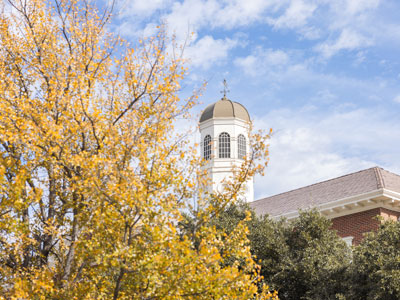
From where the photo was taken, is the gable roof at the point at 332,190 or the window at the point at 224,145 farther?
the window at the point at 224,145

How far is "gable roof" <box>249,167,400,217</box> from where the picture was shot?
21.6 metres

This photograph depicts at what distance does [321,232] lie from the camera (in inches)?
691

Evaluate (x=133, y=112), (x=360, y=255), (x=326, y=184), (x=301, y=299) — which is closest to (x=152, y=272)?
(x=133, y=112)

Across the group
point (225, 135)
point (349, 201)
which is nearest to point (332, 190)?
point (349, 201)

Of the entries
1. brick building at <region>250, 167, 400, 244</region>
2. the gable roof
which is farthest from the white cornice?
the gable roof

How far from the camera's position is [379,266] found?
547 inches

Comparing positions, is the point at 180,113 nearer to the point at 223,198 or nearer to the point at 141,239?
the point at 223,198

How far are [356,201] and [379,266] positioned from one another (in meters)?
7.02

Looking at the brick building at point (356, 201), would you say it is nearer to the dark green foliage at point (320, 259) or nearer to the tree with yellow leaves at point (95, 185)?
the dark green foliage at point (320, 259)

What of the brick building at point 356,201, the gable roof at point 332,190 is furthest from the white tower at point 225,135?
the brick building at point 356,201

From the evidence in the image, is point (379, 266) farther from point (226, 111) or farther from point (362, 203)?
point (226, 111)

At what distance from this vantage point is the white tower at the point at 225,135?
113 ft

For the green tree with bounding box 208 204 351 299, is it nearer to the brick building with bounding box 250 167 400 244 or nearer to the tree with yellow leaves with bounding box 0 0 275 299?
the brick building with bounding box 250 167 400 244

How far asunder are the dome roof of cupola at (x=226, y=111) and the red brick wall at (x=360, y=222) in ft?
52.3
